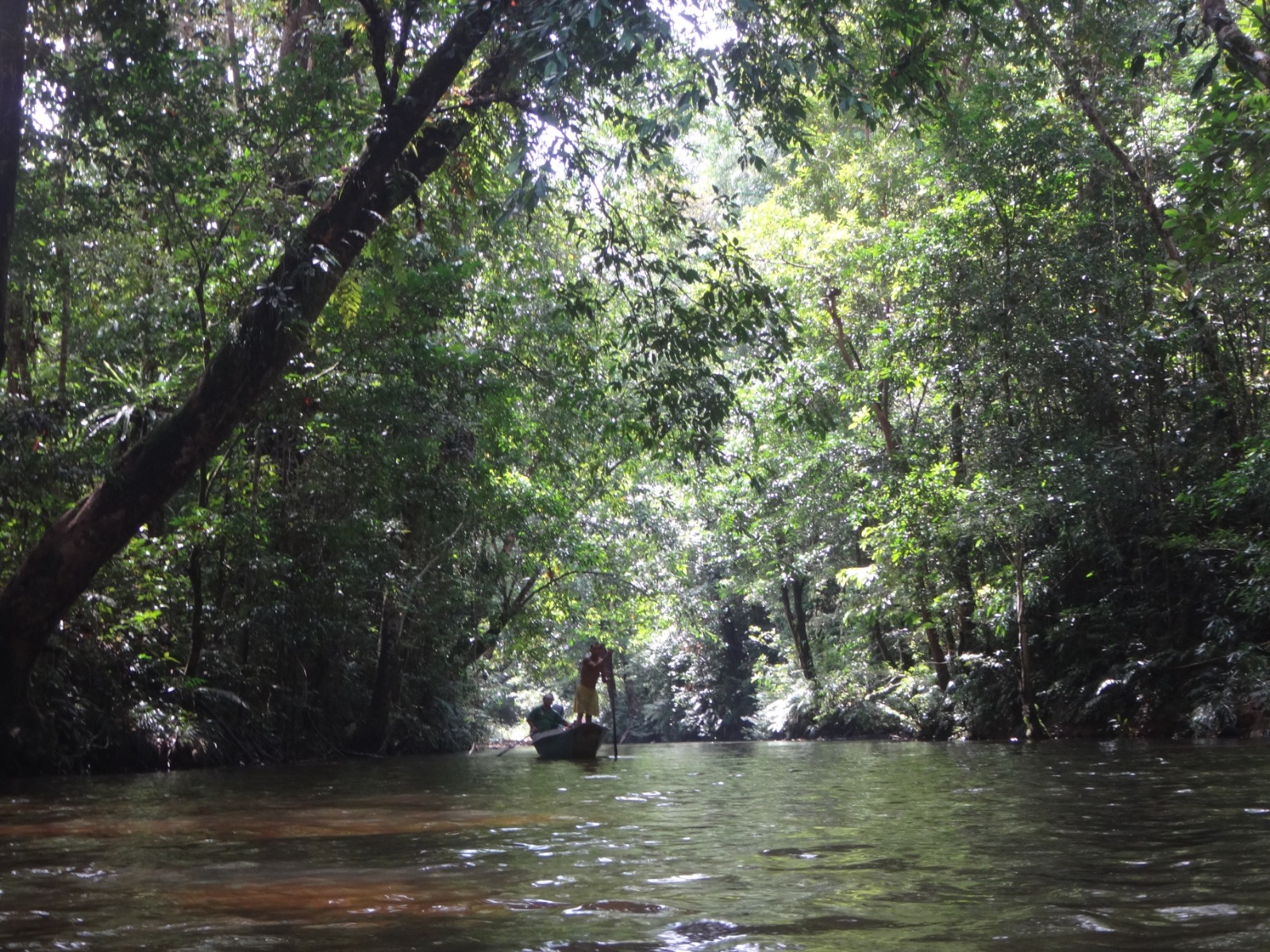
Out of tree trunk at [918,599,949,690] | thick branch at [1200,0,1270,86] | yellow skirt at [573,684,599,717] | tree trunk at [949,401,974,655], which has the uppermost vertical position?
thick branch at [1200,0,1270,86]

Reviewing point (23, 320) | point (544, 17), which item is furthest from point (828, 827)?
point (23, 320)

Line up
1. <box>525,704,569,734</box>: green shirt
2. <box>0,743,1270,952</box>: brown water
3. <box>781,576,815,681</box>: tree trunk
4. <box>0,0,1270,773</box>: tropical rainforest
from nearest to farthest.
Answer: <box>0,743,1270,952</box>: brown water
<box>0,0,1270,773</box>: tropical rainforest
<box>525,704,569,734</box>: green shirt
<box>781,576,815,681</box>: tree trunk

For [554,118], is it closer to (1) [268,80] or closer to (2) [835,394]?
(1) [268,80]

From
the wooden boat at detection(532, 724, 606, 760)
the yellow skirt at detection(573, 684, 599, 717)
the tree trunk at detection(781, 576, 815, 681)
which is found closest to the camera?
the wooden boat at detection(532, 724, 606, 760)

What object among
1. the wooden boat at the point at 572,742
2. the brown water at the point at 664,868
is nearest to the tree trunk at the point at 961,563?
the wooden boat at the point at 572,742

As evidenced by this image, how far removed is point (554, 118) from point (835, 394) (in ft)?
40.6

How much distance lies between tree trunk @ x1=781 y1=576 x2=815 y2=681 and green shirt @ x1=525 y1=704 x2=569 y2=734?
32.3 feet

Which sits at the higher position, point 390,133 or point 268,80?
point 268,80

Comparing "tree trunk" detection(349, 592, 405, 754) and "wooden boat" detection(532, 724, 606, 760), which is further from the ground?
"tree trunk" detection(349, 592, 405, 754)

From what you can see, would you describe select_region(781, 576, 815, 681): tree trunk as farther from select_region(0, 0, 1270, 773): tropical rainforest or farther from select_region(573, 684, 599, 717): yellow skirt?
select_region(573, 684, 599, 717): yellow skirt

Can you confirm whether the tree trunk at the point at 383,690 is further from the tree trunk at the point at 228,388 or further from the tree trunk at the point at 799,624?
the tree trunk at the point at 799,624

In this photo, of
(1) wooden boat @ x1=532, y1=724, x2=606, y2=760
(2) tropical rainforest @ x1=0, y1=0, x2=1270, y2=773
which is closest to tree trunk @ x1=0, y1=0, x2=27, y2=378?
(2) tropical rainforest @ x1=0, y1=0, x2=1270, y2=773

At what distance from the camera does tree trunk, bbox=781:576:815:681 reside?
1019 inches

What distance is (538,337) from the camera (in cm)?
1662
